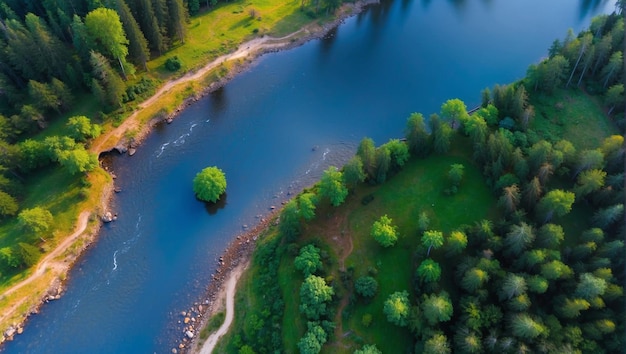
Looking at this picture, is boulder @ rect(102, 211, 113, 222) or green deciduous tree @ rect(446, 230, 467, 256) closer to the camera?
green deciduous tree @ rect(446, 230, 467, 256)

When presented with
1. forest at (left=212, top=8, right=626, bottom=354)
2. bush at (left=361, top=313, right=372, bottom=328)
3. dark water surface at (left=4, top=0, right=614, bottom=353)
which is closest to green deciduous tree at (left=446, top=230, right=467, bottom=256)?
forest at (left=212, top=8, right=626, bottom=354)

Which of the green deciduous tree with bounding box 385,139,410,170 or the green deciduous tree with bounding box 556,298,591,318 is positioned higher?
the green deciduous tree with bounding box 385,139,410,170

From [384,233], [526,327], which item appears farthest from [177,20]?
[526,327]

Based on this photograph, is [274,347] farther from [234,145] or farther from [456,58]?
[456,58]

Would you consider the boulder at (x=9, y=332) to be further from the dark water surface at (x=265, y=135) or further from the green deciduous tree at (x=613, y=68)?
the green deciduous tree at (x=613, y=68)

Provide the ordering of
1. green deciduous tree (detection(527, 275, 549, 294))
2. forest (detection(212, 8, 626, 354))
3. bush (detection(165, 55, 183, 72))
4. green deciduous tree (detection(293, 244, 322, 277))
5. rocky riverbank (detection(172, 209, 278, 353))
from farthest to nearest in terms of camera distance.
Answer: bush (detection(165, 55, 183, 72)) < rocky riverbank (detection(172, 209, 278, 353)) < green deciduous tree (detection(293, 244, 322, 277)) < green deciduous tree (detection(527, 275, 549, 294)) < forest (detection(212, 8, 626, 354))

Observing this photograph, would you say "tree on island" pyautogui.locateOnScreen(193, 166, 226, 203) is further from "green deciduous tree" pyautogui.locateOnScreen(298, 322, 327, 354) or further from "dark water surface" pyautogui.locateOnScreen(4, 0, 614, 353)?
"green deciduous tree" pyautogui.locateOnScreen(298, 322, 327, 354)

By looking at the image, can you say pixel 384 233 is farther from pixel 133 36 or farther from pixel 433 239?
pixel 133 36
